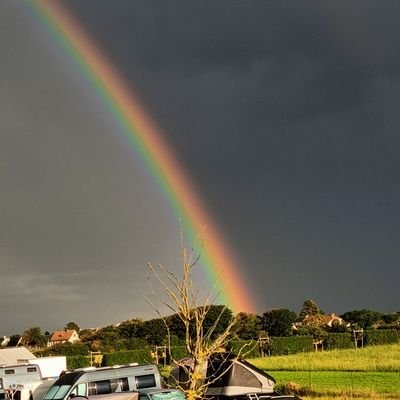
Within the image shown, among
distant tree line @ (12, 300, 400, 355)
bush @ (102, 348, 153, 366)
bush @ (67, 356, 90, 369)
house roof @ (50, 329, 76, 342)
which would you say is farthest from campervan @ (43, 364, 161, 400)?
house roof @ (50, 329, 76, 342)

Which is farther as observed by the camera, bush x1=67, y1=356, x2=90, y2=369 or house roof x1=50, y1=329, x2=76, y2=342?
house roof x1=50, y1=329, x2=76, y2=342

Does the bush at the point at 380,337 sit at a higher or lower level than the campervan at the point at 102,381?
higher

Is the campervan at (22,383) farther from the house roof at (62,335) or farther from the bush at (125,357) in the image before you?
the house roof at (62,335)

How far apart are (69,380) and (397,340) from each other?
6904cm

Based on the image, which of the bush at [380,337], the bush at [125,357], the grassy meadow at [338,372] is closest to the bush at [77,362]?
the bush at [125,357]

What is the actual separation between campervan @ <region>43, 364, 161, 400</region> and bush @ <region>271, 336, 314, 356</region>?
59120mm

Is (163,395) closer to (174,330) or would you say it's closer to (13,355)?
(13,355)

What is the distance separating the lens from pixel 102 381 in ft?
58.6

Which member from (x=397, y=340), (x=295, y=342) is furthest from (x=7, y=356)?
(x=397, y=340)

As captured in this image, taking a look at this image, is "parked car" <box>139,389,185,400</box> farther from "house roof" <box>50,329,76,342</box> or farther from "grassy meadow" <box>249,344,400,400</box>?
"house roof" <box>50,329,76,342</box>

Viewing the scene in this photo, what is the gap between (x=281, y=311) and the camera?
130625mm

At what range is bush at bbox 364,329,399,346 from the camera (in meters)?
81.8

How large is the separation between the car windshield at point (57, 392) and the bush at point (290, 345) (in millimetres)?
60585

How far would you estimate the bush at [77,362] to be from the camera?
2291 inches
